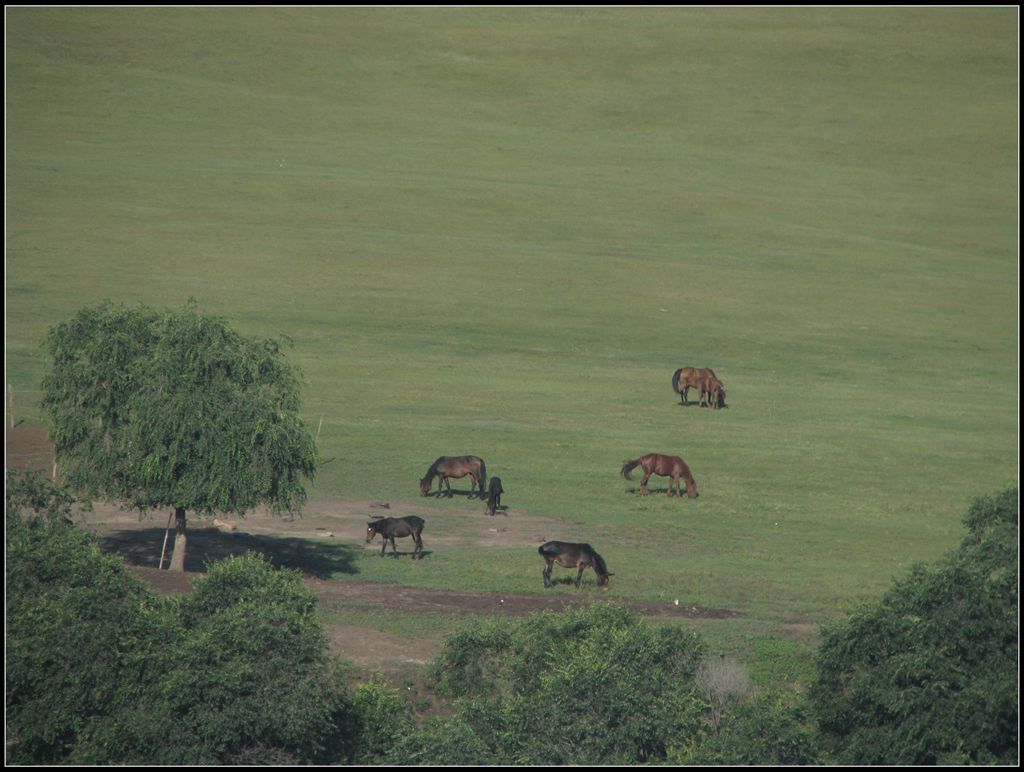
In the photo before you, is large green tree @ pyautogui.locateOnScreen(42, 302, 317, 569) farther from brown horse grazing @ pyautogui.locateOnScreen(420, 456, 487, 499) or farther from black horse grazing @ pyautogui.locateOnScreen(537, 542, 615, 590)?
brown horse grazing @ pyautogui.locateOnScreen(420, 456, 487, 499)

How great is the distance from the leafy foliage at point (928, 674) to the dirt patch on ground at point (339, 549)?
206 inches

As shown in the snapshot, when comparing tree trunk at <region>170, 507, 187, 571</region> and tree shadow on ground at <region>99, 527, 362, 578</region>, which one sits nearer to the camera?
tree trunk at <region>170, 507, 187, 571</region>

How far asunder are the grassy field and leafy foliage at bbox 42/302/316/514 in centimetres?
282

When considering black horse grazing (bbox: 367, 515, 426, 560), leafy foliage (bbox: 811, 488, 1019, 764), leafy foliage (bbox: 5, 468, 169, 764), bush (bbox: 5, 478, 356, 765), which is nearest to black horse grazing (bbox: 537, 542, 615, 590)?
black horse grazing (bbox: 367, 515, 426, 560)

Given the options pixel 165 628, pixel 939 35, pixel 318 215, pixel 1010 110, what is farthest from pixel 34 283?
pixel 939 35

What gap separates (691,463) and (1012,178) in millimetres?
54317

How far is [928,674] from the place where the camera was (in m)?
15.7

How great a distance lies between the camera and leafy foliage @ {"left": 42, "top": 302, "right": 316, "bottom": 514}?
74.8 ft

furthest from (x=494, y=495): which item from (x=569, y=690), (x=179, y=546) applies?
(x=569, y=690)

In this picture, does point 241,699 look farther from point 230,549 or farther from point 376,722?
point 230,549

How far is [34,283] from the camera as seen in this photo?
50125mm

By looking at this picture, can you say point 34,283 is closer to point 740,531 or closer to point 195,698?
point 740,531

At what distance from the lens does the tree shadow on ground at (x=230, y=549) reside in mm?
23984

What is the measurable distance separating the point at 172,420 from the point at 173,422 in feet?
0.13
